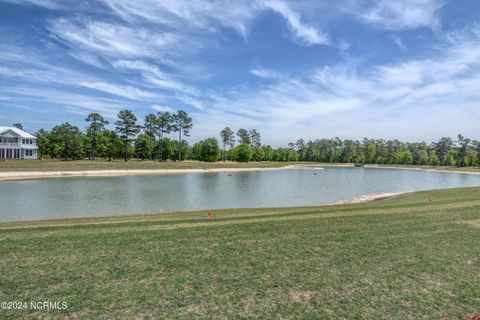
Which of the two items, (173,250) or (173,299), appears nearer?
(173,299)

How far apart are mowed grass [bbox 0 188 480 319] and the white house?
65603mm

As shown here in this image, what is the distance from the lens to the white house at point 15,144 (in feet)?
188

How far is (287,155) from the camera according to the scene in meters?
121

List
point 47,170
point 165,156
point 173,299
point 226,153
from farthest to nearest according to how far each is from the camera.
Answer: point 226,153 < point 165,156 < point 47,170 < point 173,299

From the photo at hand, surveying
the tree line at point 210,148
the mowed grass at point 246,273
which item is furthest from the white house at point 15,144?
the mowed grass at point 246,273

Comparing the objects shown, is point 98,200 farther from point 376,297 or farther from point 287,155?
point 287,155

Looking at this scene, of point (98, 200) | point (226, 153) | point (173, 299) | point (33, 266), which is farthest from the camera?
point (226, 153)

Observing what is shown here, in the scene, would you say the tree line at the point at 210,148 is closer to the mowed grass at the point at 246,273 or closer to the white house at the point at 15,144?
the white house at the point at 15,144

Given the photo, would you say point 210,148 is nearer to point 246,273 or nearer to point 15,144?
point 15,144

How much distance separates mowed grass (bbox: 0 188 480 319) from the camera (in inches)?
152

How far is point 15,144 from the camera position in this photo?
58.9 metres

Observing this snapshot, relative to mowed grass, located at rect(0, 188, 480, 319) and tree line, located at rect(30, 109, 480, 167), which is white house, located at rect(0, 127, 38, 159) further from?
mowed grass, located at rect(0, 188, 480, 319)

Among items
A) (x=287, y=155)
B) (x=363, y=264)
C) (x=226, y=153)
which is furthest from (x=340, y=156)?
(x=363, y=264)

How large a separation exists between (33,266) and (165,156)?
81.8 metres
